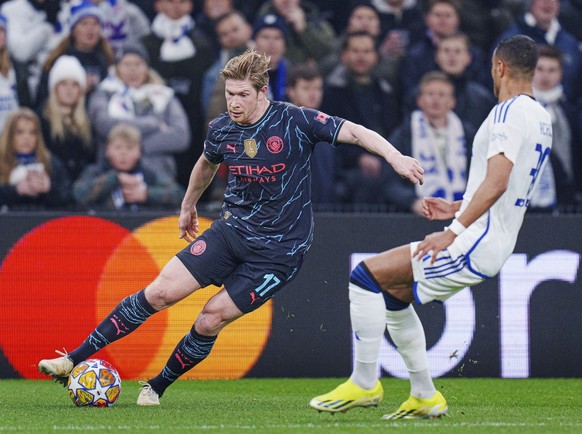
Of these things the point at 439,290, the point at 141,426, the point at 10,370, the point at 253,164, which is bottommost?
the point at 10,370

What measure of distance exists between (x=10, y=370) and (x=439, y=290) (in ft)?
17.6

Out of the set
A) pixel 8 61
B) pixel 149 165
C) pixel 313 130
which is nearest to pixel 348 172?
pixel 149 165

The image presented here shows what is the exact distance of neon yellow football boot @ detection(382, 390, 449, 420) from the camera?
655 centimetres

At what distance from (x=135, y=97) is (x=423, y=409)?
20.9ft

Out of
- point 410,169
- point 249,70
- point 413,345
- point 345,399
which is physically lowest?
point 345,399

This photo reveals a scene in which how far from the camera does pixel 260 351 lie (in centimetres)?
1032

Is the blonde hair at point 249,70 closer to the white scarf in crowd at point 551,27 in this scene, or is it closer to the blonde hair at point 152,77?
the blonde hair at point 152,77

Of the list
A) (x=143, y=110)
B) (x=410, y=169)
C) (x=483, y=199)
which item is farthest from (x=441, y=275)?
(x=143, y=110)

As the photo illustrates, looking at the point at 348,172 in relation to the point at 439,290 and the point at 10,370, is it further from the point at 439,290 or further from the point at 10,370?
the point at 439,290

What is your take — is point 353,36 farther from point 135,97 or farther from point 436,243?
point 436,243

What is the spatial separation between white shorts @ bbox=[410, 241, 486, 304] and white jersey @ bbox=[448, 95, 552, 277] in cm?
3

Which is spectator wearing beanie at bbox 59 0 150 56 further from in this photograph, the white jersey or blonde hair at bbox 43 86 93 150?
the white jersey

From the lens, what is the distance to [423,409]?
21.5ft

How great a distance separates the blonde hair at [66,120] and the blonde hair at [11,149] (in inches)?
12.6
